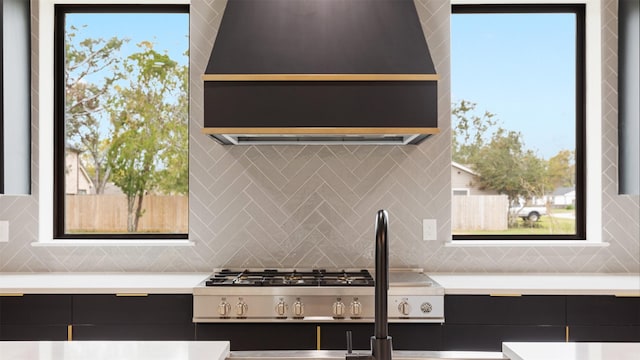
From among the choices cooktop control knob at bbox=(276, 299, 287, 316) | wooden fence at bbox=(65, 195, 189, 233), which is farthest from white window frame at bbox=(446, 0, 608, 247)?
wooden fence at bbox=(65, 195, 189, 233)

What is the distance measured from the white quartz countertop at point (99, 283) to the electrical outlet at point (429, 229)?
1266 millimetres

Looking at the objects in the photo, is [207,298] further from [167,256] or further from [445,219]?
[445,219]

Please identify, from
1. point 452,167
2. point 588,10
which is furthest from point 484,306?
point 588,10

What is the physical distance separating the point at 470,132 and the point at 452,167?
0.80ft

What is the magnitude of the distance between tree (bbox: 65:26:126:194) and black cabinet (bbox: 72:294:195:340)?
1.02 metres

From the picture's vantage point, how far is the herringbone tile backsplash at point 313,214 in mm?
3293

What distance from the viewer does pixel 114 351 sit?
1424 mm

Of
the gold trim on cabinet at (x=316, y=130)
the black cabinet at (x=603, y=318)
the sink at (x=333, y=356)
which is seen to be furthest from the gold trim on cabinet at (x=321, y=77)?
the sink at (x=333, y=356)

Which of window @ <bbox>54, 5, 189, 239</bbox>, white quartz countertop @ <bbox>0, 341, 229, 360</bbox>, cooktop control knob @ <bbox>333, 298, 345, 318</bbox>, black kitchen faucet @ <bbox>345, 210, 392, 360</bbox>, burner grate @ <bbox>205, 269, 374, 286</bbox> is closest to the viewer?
black kitchen faucet @ <bbox>345, 210, 392, 360</bbox>

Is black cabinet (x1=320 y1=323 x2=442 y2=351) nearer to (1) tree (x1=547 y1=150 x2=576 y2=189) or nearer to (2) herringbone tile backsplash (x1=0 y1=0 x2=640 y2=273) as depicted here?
(2) herringbone tile backsplash (x1=0 y1=0 x2=640 y2=273)

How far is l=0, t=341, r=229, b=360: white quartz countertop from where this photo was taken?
137 centimetres

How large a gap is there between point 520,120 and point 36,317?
114 inches

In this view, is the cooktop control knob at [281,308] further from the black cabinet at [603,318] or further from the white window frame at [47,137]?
the black cabinet at [603,318]

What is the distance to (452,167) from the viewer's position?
11.4ft
